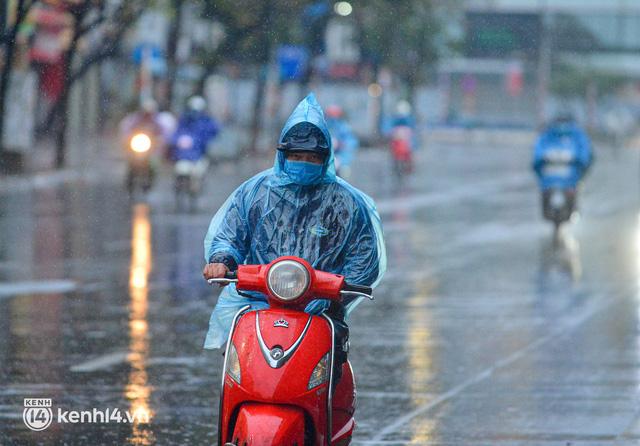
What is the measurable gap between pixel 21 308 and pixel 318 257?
22.7 feet

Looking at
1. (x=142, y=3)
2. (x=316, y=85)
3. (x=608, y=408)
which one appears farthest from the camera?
(x=316, y=85)

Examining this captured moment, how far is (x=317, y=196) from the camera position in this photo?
6.45 m

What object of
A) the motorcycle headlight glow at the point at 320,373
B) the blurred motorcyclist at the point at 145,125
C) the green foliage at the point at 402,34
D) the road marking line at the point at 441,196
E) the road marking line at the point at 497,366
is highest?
the green foliage at the point at 402,34

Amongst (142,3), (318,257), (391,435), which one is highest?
(142,3)

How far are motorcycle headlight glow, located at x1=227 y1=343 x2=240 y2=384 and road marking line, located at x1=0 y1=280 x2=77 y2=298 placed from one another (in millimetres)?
7974

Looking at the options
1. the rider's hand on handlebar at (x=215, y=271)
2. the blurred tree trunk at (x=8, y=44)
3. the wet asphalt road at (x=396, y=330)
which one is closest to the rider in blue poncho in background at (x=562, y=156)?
the wet asphalt road at (x=396, y=330)

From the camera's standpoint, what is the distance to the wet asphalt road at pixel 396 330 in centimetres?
850

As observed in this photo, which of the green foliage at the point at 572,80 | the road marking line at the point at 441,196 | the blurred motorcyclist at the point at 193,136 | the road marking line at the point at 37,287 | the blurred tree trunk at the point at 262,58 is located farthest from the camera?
the green foliage at the point at 572,80

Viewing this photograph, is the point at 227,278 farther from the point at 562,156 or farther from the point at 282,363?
the point at 562,156

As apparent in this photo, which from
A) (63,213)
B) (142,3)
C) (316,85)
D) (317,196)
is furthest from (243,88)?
(317,196)

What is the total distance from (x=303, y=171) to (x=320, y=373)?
0.87 meters

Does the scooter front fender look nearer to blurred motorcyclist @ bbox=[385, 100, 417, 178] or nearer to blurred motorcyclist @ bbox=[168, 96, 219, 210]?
blurred motorcyclist @ bbox=[168, 96, 219, 210]

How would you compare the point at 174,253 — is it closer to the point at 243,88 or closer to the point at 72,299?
the point at 72,299

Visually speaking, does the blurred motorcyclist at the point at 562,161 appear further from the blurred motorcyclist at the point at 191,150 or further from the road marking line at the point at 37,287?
the road marking line at the point at 37,287
